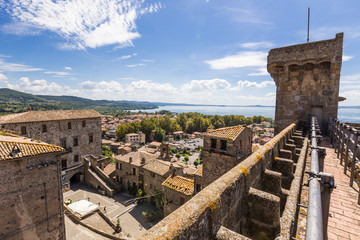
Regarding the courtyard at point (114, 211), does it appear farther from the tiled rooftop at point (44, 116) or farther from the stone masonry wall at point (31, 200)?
the tiled rooftop at point (44, 116)

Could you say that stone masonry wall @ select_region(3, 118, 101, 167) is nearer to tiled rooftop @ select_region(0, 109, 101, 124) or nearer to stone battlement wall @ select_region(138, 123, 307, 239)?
tiled rooftop @ select_region(0, 109, 101, 124)

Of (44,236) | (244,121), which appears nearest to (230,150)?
(44,236)

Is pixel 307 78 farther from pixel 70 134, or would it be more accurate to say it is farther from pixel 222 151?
pixel 70 134

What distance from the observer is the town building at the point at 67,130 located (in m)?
23.1

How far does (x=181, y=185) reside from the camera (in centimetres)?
1795

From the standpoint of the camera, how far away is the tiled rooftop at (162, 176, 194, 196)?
56.1 feet

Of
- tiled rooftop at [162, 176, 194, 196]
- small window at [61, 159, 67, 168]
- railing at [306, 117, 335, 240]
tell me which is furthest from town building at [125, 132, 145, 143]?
railing at [306, 117, 335, 240]

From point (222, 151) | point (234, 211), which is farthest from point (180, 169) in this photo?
point (234, 211)

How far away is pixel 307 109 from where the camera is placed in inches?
498

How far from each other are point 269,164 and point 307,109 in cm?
1016

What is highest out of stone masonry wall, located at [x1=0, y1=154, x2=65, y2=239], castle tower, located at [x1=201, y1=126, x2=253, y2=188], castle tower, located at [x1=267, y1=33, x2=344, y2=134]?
castle tower, located at [x1=267, y1=33, x2=344, y2=134]

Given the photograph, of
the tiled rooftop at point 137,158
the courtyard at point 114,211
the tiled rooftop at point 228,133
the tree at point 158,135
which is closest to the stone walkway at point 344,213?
the tiled rooftop at point 228,133

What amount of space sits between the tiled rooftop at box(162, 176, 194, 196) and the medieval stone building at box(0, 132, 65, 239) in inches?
365

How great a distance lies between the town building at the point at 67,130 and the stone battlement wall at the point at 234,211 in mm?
28065
